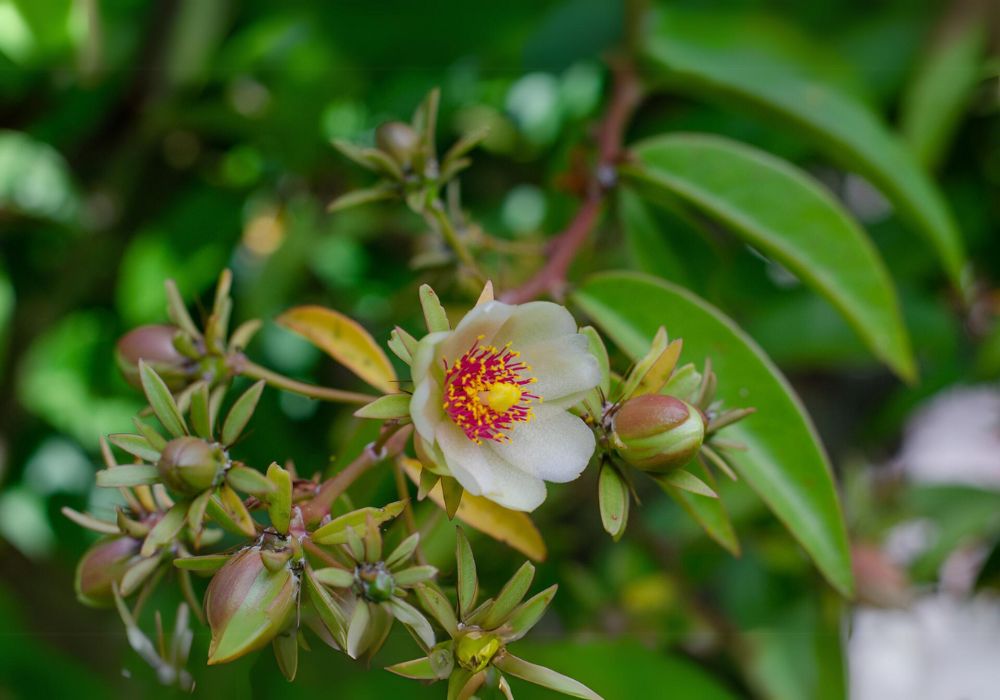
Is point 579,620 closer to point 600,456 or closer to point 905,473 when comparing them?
point 905,473

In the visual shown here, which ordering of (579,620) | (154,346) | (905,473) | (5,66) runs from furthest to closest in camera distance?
(905,473)
(579,620)
(5,66)
(154,346)

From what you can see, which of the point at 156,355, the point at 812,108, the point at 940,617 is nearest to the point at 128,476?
the point at 156,355

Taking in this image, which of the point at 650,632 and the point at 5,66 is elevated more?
the point at 5,66

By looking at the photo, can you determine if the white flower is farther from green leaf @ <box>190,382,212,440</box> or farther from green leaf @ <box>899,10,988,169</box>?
green leaf @ <box>899,10,988,169</box>

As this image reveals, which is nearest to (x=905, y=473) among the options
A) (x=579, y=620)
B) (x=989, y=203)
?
(x=989, y=203)

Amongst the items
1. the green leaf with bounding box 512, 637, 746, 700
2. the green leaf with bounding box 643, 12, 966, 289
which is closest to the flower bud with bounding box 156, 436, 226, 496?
the green leaf with bounding box 512, 637, 746, 700

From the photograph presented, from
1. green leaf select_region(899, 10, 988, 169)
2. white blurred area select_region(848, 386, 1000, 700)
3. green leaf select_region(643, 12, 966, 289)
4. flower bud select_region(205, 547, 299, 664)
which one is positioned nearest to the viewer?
flower bud select_region(205, 547, 299, 664)

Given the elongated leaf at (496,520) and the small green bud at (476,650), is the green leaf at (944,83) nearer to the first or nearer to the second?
the elongated leaf at (496,520)
